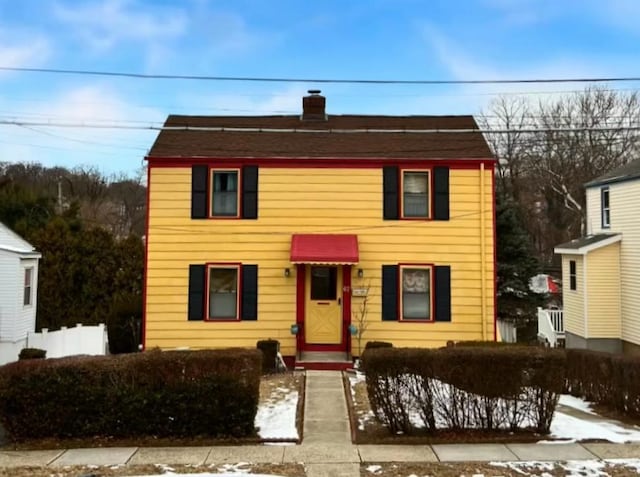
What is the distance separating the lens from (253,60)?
12141 mm

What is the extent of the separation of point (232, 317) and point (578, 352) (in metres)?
7.67

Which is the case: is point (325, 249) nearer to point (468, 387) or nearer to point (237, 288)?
point (237, 288)

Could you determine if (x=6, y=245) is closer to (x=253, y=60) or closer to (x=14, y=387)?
(x=253, y=60)

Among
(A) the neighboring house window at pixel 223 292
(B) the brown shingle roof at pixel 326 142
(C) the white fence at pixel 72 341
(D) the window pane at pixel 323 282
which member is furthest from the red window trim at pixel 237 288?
(C) the white fence at pixel 72 341

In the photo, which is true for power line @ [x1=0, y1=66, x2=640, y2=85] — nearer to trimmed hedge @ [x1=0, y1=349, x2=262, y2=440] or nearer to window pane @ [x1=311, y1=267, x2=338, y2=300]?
window pane @ [x1=311, y1=267, x2=338, y2=300]

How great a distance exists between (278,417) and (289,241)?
222 inches

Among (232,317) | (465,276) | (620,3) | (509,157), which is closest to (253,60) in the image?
(232,317)

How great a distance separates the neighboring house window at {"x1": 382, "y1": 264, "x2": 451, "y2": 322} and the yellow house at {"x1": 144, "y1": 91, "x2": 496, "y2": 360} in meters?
0.02

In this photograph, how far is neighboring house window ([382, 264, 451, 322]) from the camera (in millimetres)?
12547

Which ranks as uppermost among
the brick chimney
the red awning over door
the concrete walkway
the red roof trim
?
the brick chimney

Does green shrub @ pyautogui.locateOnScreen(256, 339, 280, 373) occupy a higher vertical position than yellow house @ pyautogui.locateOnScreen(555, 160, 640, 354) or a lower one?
lower

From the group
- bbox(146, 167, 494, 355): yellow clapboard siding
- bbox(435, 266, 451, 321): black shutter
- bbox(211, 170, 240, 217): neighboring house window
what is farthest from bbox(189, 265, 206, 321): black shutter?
bbox(435, 266, 451, 321): black shutter

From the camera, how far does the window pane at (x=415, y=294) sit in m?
12.6

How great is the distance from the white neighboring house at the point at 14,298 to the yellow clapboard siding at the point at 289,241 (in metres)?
5.75
